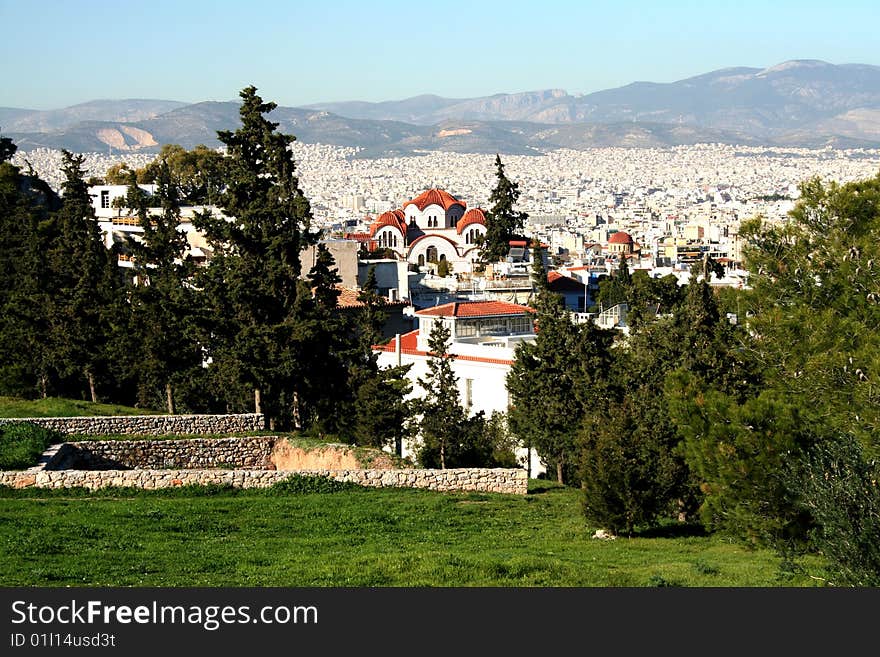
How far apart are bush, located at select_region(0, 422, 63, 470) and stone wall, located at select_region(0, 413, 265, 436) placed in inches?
16.8

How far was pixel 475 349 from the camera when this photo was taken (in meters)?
28.8

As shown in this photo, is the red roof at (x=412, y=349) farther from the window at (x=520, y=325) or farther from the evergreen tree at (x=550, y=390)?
the evergreen tree at (x=550, y=390)

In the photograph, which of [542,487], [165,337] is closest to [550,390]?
[542,487]

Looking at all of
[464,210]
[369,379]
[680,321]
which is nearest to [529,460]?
[369,379]

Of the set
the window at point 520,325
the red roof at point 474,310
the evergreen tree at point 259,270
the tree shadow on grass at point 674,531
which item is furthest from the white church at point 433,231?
the tree shadow on grass at point 674,531

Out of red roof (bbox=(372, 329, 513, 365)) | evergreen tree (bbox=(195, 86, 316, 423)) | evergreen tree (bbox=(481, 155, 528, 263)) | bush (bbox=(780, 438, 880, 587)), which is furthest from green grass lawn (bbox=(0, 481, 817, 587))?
evergreen tree (bbox=(481, 155, 528, 263))

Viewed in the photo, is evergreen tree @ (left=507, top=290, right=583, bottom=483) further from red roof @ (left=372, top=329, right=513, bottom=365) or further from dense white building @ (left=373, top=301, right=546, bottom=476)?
red roof @ (left=372, top=329, right=513, bottom=365)

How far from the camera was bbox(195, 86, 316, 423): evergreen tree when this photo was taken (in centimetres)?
2230

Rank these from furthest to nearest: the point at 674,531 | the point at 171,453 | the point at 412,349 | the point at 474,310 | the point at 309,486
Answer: the point at 474,310 < the point at 412,349 < the point at 171,453 < the point at 309,486 < the point at 674,531

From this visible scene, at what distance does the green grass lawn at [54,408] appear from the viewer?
842 inches

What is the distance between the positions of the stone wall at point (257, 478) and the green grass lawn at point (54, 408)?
596cm

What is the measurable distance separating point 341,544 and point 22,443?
262 inches

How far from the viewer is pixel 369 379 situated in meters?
22.0

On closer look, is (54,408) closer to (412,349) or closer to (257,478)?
(257,478)
